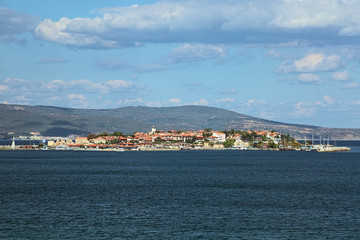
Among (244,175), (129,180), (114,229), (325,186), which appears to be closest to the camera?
(114,229)

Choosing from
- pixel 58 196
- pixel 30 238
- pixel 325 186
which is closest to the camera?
pixel 30 238

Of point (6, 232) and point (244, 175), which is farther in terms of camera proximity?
point (244, 175)

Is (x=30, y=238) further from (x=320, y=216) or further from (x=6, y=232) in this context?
(x=320, y=216)

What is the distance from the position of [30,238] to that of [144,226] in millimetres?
8290

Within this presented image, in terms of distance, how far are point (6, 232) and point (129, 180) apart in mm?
41544

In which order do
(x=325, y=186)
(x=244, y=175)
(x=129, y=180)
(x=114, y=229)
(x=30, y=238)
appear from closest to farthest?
1. (x=30, y=238)
2. (x=114, y=229)
3. (x=325, y=186)
4. (x=129, y=180)
5. (x=244, y=175)

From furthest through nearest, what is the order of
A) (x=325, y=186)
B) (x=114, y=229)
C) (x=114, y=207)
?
(x=325, y=186) → (x=114, y=207) → (x=114, y=229)

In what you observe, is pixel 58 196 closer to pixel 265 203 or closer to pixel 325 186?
pixel 265 203

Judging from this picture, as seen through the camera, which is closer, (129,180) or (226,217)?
(226,217)

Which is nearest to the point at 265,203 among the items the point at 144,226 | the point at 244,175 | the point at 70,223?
the point at 144,226

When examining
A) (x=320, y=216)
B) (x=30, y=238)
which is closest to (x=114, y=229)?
(x=30, y=238)

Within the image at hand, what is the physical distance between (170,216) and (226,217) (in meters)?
4.46

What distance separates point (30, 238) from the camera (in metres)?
36.5

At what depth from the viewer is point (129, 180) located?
3120 inches
